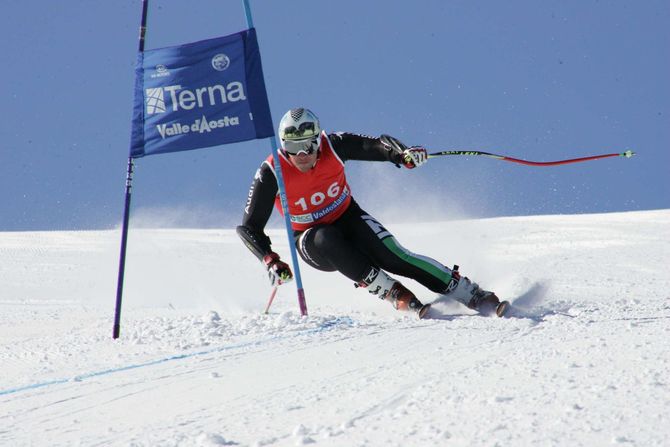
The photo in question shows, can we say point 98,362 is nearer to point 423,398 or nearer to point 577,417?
point 423,398

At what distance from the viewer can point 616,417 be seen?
212 centimetres

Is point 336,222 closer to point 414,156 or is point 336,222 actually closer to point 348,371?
point 414,156

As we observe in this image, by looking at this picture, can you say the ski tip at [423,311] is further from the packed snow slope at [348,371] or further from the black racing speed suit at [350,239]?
the black racing speed suit at [350,239]

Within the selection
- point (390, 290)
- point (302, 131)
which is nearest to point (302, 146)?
point (302, 131)

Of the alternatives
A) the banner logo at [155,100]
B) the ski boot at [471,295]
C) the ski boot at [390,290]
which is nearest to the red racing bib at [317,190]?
the ski boot at [390,290]

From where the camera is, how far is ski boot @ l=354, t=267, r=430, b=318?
4.87m

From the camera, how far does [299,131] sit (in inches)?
199

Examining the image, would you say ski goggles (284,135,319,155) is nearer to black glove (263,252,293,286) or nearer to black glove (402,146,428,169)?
black glove (402,146,428,169)

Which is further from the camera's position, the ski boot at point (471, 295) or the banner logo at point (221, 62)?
the banner logo at point (221, 62)

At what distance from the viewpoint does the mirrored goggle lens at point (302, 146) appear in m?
5.09

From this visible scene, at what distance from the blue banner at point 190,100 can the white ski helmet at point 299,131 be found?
0.18m

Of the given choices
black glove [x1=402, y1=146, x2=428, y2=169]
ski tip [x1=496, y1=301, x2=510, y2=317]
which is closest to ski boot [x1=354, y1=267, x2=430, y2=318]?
ski tip [x1=496, y1=301, x2=510, y2=317]

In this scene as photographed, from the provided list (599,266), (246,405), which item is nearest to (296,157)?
(246,405)

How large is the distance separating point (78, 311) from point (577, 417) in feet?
18.6
